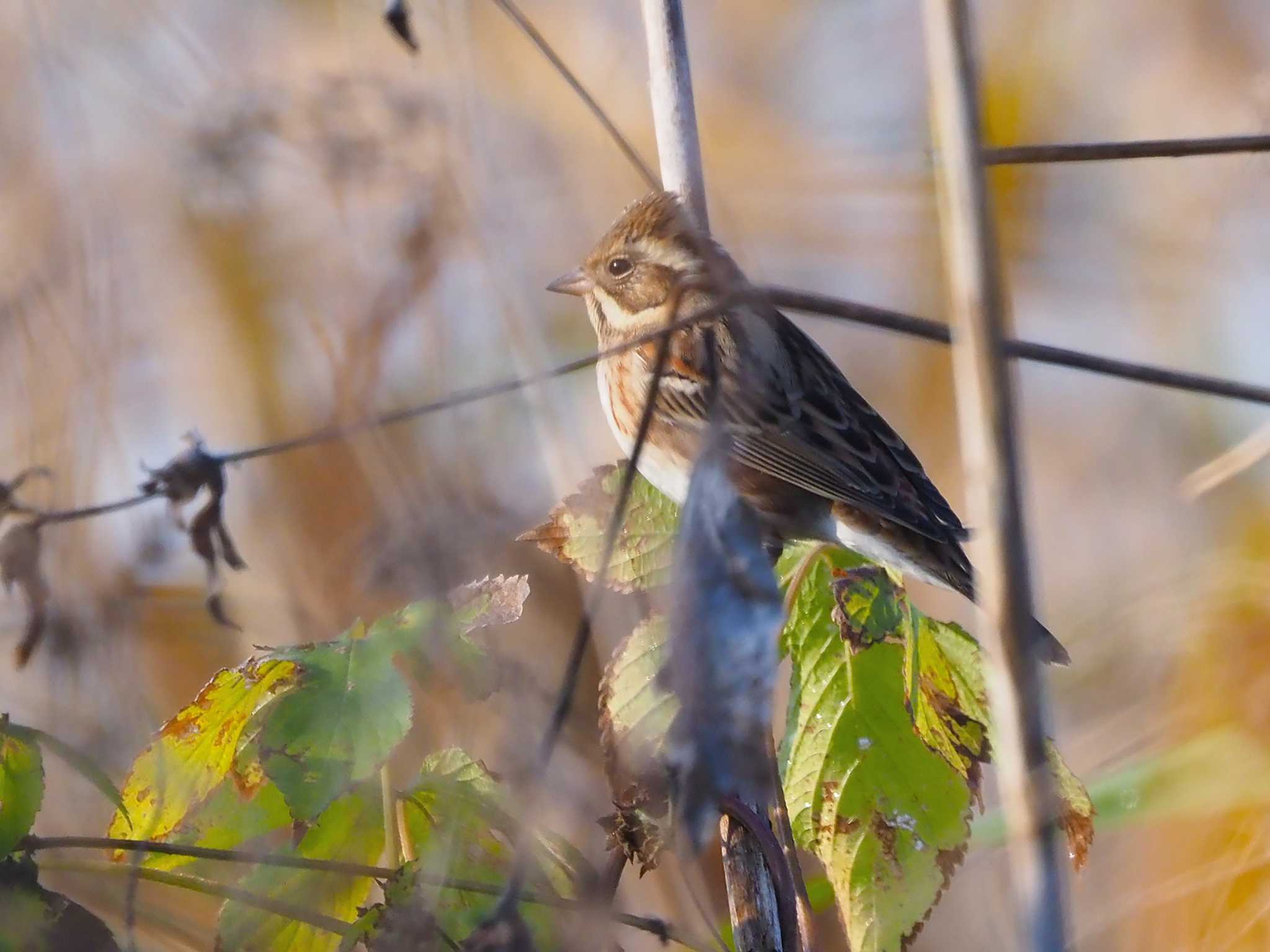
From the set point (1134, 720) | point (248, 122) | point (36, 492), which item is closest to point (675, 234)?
point (248, 122)

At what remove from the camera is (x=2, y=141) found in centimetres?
296

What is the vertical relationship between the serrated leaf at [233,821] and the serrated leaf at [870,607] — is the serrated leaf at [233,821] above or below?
below

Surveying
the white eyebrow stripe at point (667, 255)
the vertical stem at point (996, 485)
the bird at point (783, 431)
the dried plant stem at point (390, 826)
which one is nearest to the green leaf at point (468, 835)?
the dried plant stem at point (390, 826)

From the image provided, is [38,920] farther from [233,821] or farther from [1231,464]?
[1231,464]

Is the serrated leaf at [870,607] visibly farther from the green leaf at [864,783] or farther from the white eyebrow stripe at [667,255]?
the white eyebrow stripe at [667,255]

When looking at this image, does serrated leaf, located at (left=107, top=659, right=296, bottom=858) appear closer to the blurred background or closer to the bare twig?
the blurred background

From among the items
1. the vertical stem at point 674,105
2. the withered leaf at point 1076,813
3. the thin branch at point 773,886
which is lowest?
the thin branch at point 773,886

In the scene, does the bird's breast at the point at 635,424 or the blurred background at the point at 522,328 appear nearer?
the blurred background at the point at 522,328

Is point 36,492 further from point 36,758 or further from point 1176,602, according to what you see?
point 1176,602

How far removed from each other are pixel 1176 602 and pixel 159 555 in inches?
71.1

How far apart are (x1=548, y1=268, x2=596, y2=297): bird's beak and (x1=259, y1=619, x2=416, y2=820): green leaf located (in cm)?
152

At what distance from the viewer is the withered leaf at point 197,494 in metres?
1.17

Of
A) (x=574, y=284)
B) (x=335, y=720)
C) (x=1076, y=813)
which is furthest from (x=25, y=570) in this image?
(x=574, y=284)

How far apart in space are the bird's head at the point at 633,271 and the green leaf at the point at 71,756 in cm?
121
